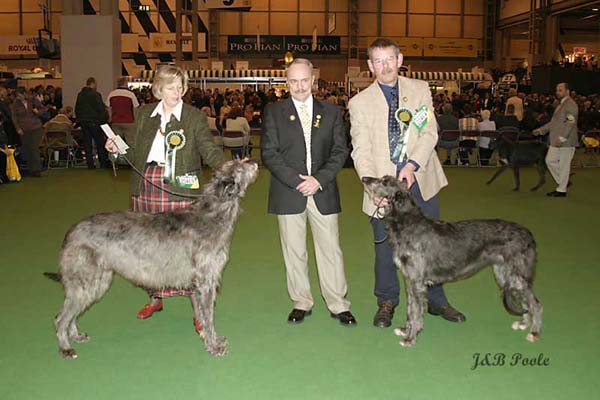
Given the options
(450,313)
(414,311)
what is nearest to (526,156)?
(450,313)

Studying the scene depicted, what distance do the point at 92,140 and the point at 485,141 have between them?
1070 centimetres

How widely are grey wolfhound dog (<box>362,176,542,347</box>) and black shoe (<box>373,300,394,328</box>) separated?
34 centimetres

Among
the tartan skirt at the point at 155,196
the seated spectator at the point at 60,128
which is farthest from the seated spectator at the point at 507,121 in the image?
the tartan skirt at the point at 155,196

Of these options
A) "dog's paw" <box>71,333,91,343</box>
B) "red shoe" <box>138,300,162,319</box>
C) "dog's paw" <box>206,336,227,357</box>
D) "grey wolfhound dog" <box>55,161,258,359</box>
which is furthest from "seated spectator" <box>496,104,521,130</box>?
"dog's paw" <box>71,333,91,343</box>

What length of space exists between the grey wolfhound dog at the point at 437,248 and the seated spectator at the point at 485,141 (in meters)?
12.6

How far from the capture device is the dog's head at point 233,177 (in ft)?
14.0

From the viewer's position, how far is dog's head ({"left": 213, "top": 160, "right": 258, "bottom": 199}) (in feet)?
14.0

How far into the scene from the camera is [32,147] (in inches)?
552

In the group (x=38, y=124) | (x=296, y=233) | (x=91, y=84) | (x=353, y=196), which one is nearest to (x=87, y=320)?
(x=296, y=233)

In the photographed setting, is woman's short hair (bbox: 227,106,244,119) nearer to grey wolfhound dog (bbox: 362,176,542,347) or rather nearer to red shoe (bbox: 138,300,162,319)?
red shoe (bbox: 138,300,162,319)

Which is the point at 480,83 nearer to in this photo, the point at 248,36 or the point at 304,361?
the point at 248,36

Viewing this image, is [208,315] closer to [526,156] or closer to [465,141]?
[526,156]

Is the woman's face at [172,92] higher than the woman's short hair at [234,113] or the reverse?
the reverse

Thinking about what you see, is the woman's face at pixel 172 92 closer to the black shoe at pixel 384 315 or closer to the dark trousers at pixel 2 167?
the black shoe at pixel 384 315
